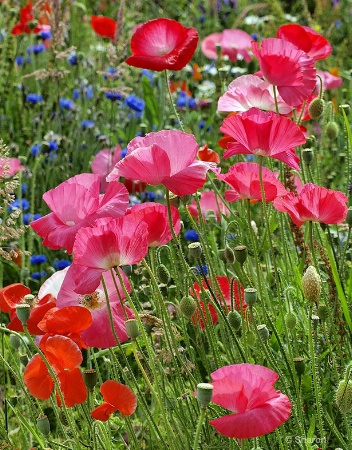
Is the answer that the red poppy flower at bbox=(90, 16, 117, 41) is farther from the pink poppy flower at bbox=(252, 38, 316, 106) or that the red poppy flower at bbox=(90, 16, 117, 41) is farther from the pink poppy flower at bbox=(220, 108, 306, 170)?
the pink poppy flower at bbox=(220, 108, 306, 170)

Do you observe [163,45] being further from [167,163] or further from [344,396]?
[344,396]

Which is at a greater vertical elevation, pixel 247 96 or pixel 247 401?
pixel 247 96

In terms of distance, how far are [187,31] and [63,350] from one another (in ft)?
2.51

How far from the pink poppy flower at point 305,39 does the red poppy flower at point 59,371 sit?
921 mm

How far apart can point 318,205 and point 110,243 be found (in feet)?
1.27

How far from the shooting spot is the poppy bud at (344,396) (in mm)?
1337

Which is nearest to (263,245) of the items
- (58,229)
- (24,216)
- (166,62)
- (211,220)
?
(211,220)

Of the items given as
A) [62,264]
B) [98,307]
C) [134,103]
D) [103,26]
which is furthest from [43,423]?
[103,26]

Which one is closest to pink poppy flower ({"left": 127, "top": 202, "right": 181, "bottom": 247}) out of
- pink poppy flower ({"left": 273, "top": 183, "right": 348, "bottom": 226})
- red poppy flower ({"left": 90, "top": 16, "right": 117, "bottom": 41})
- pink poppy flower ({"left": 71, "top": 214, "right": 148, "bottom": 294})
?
pink poppy flower ({"left": 71, "top": 214, "right": 148, "bottom": 294})

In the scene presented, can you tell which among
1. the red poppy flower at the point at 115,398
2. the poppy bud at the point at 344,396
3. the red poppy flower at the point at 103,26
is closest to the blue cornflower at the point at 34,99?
the red poppy flower at the point at 103,26

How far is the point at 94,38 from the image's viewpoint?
5574 mm

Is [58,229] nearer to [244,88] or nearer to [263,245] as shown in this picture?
[244,88]

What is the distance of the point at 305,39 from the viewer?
6.57 feet

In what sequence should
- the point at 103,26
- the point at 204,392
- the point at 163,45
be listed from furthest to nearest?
the point at 103,26
the point at 163,45
the point at 204,392
